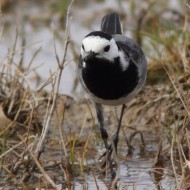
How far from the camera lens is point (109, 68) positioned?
5.93 m

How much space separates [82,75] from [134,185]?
3.00ft

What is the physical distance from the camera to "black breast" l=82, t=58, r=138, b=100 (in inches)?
231

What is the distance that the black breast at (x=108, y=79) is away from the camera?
5863 millimetres

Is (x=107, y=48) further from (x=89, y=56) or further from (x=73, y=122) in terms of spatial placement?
(x=73, y=122)

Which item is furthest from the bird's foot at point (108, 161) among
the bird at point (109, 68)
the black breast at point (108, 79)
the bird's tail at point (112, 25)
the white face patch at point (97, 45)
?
the bird's tail at point (112, 25)

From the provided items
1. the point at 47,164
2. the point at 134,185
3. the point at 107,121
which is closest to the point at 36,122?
the point at 107,121

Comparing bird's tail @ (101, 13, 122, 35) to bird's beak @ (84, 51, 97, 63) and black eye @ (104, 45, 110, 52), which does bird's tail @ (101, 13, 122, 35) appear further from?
bird's beak @ (84, 51, 97, 63)

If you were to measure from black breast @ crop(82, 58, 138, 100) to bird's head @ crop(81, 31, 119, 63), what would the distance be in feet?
0.25

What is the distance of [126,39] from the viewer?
6.67 metres

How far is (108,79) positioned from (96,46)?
1.63ft

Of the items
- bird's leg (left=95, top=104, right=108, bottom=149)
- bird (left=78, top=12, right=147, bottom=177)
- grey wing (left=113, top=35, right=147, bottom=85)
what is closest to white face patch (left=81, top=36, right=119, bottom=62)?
bird (left=78, top=12, right=147, bottom=177)

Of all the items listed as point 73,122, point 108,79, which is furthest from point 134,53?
point 73,122

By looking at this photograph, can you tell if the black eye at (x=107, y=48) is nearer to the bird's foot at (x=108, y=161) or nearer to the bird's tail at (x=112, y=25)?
the bird's foot at (x=108, y=161)

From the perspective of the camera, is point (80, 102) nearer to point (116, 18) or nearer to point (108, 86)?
point (116, 18)
